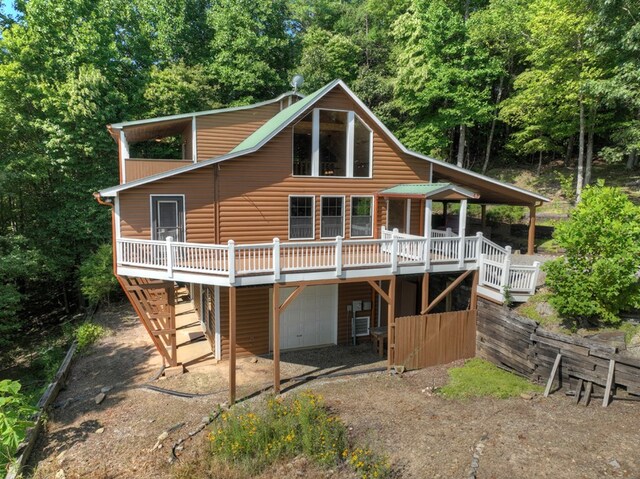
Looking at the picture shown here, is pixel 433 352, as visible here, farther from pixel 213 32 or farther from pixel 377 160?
pixel 213 32

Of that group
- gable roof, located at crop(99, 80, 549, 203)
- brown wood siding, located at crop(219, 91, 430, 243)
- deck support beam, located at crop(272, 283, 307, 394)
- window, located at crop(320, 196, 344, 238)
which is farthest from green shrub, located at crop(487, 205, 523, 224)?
deck support beam, located at crop(272, 283, 307, 394)

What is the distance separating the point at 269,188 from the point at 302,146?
1.90m

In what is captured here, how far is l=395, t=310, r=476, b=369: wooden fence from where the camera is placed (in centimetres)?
1205

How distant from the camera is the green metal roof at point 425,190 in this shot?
12180 mm

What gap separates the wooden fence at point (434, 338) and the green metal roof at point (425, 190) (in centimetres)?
388

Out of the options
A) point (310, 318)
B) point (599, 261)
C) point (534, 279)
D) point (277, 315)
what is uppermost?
point (599, 261)

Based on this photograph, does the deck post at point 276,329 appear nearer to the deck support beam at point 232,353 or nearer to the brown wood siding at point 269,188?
the deck support beam at point 232,353

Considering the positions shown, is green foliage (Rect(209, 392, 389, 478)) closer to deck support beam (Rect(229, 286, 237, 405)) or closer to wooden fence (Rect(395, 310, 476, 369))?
deck support beam (Rect(229, 286, 237, 405))

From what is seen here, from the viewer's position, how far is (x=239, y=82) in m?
28.5

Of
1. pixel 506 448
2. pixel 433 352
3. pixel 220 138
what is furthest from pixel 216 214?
pixel 506 448

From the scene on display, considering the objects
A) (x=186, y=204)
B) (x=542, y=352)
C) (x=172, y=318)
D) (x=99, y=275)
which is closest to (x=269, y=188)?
(x=186, y=204)

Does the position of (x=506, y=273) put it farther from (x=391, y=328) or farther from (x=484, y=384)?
(x=391, y=328)

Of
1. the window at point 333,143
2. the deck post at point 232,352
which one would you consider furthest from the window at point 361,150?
the deck post at point 232,352

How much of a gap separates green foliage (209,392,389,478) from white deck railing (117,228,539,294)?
3.46 meters
